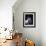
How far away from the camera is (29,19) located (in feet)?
17.6

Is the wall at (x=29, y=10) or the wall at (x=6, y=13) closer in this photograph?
the wall at (x=6, y=13)

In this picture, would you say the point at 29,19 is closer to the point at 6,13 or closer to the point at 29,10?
the point at 29,10

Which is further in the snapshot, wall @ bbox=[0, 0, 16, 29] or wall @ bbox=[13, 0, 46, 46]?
wall @ bbox=[13, 0, 46, 46]

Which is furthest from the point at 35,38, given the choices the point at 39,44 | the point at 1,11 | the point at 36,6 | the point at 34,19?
the point at 1,11

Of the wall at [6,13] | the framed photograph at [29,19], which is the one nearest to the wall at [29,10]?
the framed photograph at [29,19]

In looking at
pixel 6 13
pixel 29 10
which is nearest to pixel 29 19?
pixel 29 10

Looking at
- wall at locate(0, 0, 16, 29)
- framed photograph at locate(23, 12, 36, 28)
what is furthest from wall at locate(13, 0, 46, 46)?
wall at locate(0, 0, 16, 29)

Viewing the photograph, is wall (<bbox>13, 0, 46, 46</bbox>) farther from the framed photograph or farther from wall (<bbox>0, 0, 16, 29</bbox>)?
wall (<bbox>0, 0, 16, 29</bbox>)

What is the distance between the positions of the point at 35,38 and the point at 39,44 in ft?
1.05

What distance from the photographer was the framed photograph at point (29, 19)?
5.34m

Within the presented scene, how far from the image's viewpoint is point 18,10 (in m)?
5.38

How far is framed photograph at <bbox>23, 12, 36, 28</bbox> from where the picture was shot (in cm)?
534

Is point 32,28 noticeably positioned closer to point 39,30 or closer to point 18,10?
point 39,30

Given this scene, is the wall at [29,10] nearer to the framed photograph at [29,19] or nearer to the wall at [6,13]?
the framed photograph at [29,19]
